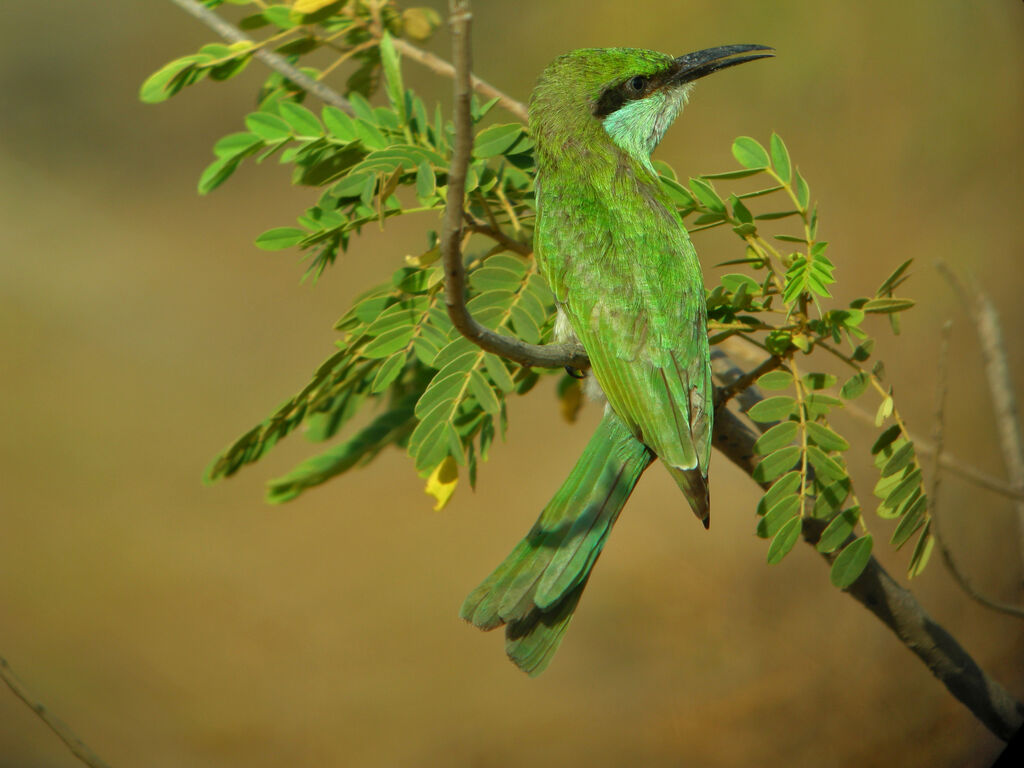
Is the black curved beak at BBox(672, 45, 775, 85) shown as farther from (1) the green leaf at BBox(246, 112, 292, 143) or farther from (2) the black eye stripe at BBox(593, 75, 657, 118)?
(1) the green leaf at BBox(246, 112, 292, 143)

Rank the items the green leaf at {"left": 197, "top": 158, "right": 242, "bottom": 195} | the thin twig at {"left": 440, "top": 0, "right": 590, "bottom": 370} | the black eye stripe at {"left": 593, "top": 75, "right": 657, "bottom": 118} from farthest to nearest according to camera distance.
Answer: the black eye stripe at {"left": 593, "top": 75, "right": 657, "bottom": 118}, the green leaf at {"left": 197, "top": 158, "right": 242, "bottom": 195}, the thin twig at {"left": 440, "top": 0, "right": 590, "bottom": 370}

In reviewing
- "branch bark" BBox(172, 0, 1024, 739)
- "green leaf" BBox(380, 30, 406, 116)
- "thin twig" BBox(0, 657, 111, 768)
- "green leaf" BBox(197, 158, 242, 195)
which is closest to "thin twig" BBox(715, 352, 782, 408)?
"branch bark" BBox(172, 0, 1024, 739)

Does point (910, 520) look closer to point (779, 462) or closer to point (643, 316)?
point (779, 462)

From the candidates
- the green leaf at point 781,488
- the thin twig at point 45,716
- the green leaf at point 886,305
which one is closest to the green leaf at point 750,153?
the green leaf at point 886,305

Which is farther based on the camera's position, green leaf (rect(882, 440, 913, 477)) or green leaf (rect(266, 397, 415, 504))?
green leaf (rect(266, 397, 415, 504))

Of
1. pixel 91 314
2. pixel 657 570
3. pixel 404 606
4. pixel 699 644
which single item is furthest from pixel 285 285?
pixel 699 644

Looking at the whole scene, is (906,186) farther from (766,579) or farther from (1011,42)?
(766,579)
